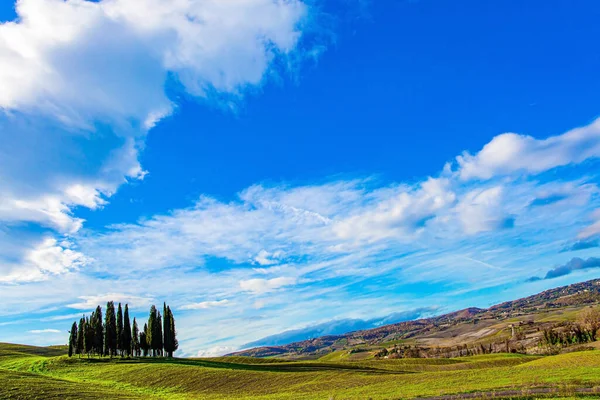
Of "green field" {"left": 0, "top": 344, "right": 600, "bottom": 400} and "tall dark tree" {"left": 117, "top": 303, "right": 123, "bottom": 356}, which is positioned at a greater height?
"tall dark tree" {"left": 117, "top": 303, "right": 123, "bottom": 356}

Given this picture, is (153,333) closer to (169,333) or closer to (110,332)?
(169,333)

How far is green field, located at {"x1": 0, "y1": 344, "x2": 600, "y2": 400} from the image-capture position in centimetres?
3556

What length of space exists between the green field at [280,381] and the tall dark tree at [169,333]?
26.0 metres

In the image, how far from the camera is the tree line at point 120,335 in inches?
3868

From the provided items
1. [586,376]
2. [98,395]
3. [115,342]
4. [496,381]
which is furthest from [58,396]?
[115,342]

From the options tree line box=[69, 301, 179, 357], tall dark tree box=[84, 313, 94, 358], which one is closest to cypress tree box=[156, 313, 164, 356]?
tree line box=[69, 301, 179, 357]

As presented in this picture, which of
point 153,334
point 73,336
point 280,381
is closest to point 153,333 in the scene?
point 153,334

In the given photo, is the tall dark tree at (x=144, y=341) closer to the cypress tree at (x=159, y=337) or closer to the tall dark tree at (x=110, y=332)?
the cypress tree at (x=159, y=337)

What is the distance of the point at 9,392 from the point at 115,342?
66.3 meters

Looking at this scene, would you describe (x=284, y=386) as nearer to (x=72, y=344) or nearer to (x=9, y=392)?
(x=9, y=392)

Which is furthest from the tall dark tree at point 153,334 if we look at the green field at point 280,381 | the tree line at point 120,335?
the green field at point 280,381

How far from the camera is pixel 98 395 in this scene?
41.8 meters

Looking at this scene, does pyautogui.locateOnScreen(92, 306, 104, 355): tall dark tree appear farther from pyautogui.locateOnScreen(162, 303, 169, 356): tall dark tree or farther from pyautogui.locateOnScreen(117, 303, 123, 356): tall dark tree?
pyautogui.locateOnScreen(162, 303, 169, 356): tall dark tree

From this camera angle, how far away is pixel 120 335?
333 feet
